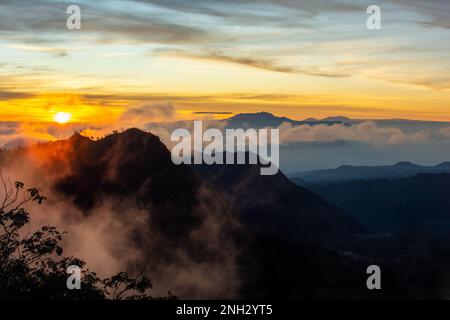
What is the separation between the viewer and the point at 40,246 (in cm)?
4134
